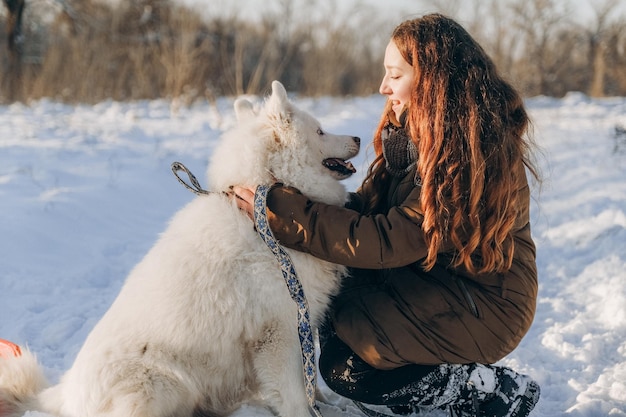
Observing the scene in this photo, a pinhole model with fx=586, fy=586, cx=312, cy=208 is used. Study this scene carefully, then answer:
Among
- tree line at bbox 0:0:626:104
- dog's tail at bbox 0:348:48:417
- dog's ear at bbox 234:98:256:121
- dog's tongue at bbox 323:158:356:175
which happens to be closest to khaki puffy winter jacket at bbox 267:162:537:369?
dog's tongue at bbox 323:158:356:175

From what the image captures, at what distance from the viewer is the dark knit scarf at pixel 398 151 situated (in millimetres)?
2414

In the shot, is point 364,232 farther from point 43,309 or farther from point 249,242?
point 43,309

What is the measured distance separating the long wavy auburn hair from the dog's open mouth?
15.4 inches

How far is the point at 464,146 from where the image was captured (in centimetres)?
223

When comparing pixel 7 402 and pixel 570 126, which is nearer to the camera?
pixel 7 402

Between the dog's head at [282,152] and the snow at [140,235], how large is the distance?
1.28 feet

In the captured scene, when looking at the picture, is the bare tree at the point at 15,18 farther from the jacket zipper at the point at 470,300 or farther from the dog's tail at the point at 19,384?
the jacket zipper at the point at 470,300

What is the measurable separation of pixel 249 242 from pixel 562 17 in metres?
21.6

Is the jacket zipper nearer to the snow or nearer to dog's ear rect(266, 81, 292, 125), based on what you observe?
A: the snow

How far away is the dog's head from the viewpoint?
2447 mm

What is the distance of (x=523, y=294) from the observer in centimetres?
237

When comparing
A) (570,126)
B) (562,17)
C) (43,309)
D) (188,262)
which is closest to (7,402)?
(188,262)

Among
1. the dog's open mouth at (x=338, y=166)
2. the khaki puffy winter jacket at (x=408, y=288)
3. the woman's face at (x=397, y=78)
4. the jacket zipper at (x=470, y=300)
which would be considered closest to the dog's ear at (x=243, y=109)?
the dog's open mouth at (x=338, y=166)

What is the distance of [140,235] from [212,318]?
3.28 meters
